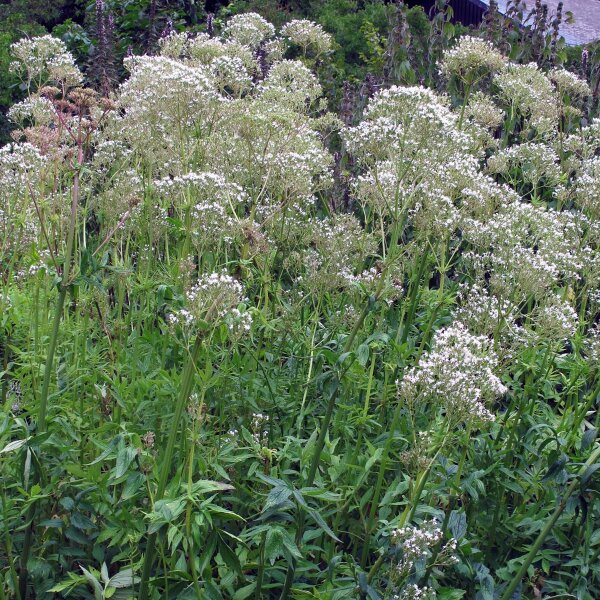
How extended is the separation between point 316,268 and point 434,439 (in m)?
1.33

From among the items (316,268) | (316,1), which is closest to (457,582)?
(316,268)

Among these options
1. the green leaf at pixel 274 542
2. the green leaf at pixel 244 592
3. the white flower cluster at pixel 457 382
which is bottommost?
the green leaf at pixel 244 592

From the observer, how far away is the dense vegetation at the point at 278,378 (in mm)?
3266

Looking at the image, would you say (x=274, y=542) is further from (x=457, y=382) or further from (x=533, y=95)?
(x=533, y=95)

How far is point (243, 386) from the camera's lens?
4176mm

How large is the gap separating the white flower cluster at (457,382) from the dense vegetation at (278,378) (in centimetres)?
1

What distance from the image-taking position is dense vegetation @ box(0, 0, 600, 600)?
3.27 m

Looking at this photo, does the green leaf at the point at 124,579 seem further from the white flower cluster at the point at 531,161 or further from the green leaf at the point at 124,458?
the white flower cluster at the point at 531,161

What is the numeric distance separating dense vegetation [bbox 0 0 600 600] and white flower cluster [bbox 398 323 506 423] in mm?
11

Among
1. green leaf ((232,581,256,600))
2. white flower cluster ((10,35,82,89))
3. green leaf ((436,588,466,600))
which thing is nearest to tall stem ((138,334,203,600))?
green leaf ((232,581,256,600))

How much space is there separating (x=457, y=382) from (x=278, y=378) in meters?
1.38

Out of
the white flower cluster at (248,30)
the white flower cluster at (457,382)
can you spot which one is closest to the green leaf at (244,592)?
the white flower cluster at (457,382)

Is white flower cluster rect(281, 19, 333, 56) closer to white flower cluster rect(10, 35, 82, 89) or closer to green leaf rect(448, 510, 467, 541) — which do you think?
white flower cluster rect(10, 35, 82, 89)

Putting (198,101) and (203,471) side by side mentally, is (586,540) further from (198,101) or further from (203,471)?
(198,101)
